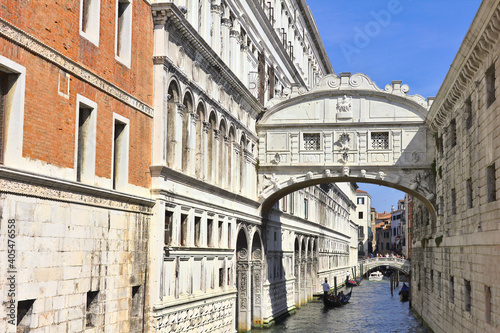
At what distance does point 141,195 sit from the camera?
15188 millimetres

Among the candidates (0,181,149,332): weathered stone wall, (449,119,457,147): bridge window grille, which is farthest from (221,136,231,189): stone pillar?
(449,119,457,147): bridge window grille

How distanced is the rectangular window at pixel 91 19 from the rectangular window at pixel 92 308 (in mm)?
4687

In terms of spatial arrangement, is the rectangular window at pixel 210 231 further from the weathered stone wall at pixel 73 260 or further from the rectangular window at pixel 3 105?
the rectangular window at pixel 3 105

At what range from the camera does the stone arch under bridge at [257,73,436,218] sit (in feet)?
80.3

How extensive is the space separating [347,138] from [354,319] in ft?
42.8

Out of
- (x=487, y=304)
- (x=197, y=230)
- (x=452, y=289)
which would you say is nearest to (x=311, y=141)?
(x=452, y=289)

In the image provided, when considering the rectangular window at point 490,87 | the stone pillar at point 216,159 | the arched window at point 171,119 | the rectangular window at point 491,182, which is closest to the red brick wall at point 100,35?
the arched window at point 171,119

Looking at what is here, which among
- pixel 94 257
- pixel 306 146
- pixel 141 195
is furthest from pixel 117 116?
pixel 306 146

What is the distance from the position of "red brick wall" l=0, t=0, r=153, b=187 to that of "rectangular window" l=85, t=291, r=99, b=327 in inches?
88.4

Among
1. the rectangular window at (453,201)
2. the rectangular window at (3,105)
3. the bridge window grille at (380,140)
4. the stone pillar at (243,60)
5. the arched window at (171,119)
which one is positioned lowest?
the rectangular window at (453,201)

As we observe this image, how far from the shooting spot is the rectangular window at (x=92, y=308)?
12867 millimetres

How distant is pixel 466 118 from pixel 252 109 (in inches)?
357

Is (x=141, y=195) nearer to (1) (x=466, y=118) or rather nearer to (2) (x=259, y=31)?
(1) (x=466, y=118)

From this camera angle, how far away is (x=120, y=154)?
14.5m
